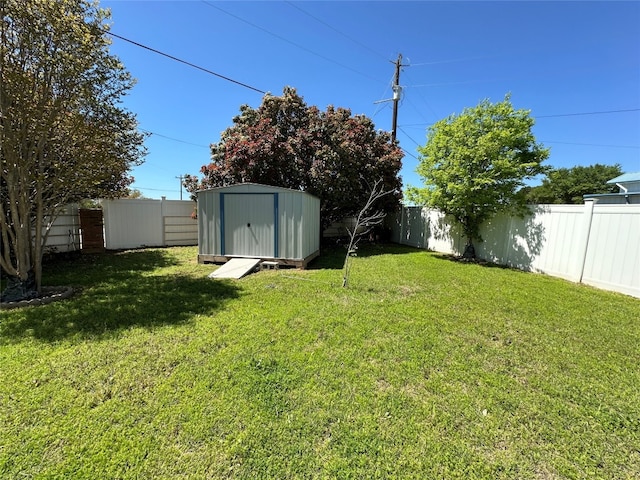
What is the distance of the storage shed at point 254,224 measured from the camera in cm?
700

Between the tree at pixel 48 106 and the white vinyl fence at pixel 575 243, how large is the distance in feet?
31.3

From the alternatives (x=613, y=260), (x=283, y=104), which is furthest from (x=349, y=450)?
(x=283, y=104)

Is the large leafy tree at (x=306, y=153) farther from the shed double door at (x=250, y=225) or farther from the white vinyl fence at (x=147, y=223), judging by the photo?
the shed double door at (x=250, y=225)

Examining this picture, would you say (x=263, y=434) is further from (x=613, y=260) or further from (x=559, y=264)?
(x=559, y=264)

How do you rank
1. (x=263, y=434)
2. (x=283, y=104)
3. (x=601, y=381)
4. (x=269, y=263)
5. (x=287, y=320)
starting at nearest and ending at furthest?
1. (x=263, y=434)
2. (x=601, y=381)
3. (x=287, y=320)
4. (x=269, y=263)
5. (x=283, y=104)

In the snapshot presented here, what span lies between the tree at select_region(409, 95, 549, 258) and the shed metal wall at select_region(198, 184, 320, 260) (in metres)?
4.21

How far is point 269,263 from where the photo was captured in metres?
7.11

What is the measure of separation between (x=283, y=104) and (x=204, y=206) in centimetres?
583

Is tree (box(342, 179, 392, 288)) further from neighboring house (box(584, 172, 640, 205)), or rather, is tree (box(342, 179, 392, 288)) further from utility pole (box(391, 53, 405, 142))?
neighboring house (box(584, 172, 640, 205))

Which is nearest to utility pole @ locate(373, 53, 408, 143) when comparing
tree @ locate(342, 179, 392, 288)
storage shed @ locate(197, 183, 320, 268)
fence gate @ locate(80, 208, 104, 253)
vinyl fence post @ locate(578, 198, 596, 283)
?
tree @ locate(342, 179, 392, 288)

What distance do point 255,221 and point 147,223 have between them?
19.1ft

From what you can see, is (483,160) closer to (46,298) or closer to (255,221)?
(255,221)

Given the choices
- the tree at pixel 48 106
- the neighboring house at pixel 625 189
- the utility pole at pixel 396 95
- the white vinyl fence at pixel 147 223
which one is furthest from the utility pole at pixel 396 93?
the neighboring house at pixel 625 189

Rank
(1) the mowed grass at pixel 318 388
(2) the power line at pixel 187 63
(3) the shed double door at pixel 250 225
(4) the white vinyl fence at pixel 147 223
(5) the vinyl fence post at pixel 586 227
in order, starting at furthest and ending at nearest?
1. (4) the white vinyl fence at pixel 147 223
2. (3) the shed double door at pixel 250 225
3. (2) the power line at pixel 187 63
4. (5) the vinyl fence post at pixel 586 227
5. (1) the mowed grass at pixel 318 388
